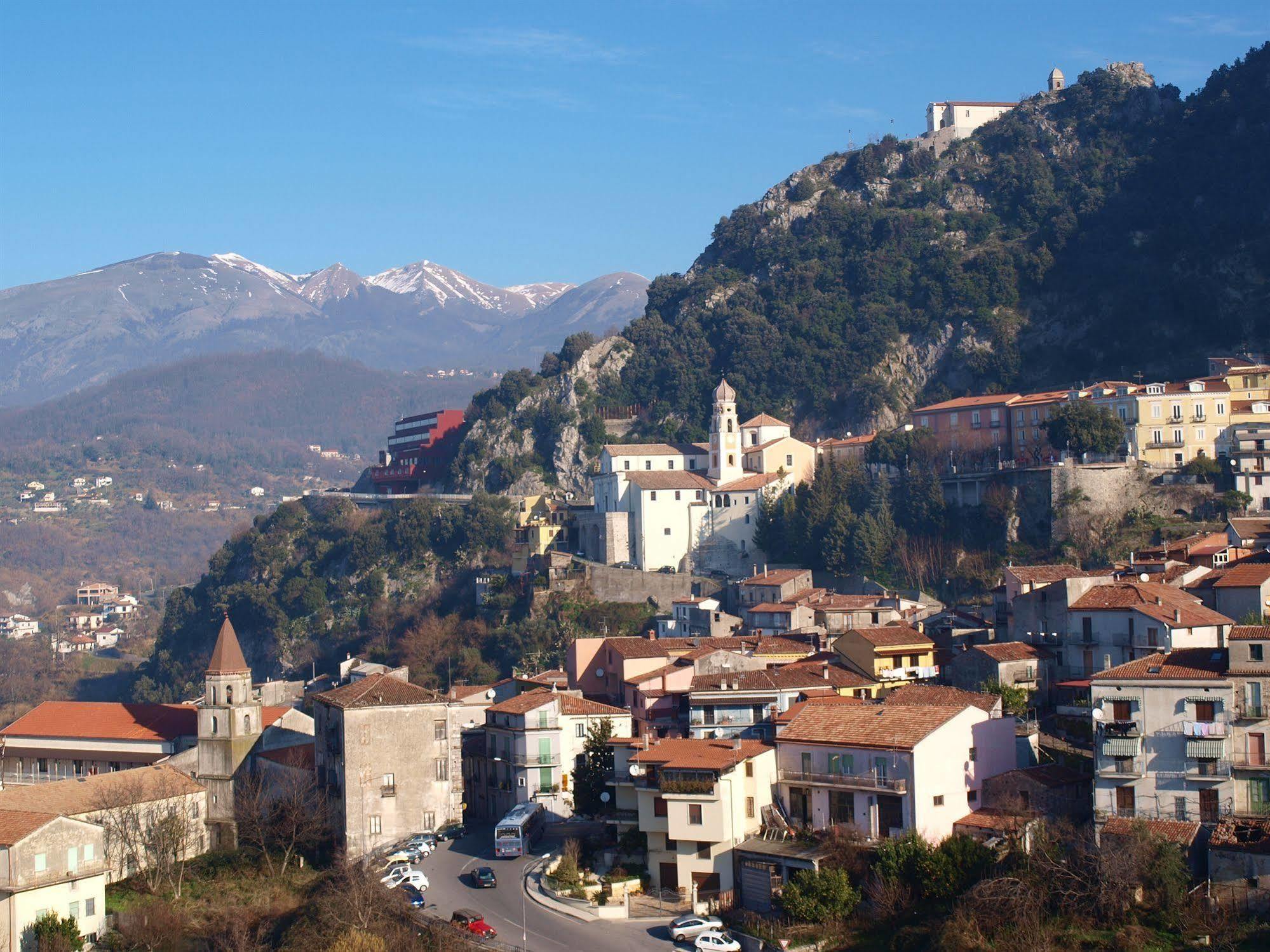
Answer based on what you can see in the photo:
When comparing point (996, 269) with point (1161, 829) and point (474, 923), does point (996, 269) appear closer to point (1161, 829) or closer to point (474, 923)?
point (1161, 829)

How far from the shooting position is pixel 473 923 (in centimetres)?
3597

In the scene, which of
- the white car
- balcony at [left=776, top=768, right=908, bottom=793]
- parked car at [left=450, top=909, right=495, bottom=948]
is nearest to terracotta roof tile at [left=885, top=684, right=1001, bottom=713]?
balcony at [left=776, top=768, right=908, bottom=793]

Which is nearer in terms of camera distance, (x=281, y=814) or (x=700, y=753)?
(x=700, y=753)

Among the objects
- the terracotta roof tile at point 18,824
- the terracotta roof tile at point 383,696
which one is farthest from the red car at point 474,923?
the terracotta roof tile at point 18,824

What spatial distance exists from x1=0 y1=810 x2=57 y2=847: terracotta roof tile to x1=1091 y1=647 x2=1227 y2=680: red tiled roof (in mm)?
24853

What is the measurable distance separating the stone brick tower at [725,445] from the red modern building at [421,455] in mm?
23620

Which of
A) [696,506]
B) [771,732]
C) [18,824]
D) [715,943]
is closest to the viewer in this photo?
[715,943]

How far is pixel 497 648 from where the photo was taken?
249 ft

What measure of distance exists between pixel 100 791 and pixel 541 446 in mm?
54458

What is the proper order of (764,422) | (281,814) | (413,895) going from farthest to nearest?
(764,422) → (281,814) → (413,895)

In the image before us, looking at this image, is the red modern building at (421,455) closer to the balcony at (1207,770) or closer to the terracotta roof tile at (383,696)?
the terracotta roof tile at (383,696)

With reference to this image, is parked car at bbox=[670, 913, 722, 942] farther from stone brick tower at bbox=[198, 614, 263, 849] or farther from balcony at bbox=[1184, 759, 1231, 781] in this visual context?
stone brick tower at bbox=[198, 614, 263, 849]

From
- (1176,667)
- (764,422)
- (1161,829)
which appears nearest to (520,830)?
(1161,829)

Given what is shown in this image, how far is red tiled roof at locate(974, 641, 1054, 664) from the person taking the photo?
46406 millimetres
